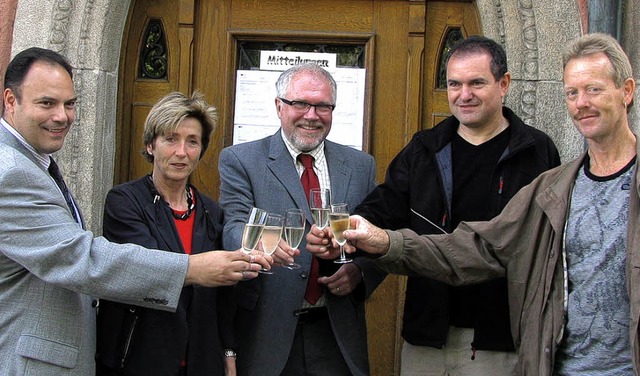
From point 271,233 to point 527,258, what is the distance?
94cm

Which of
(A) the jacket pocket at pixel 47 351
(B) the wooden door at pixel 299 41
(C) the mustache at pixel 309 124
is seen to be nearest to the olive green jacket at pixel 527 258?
(C) the mustache at pixel 309 124

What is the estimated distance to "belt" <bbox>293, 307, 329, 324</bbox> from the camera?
382 centimetres

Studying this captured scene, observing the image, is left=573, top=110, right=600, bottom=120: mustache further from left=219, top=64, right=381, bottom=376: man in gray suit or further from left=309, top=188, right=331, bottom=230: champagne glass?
left=219, top=64, right=381, bottom=376: man in gray suit

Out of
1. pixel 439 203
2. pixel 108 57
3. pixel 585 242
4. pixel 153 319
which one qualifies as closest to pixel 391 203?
pixel 439 203

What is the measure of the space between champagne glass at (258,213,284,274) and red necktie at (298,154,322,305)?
1.68 feet

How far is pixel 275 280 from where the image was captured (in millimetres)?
3826

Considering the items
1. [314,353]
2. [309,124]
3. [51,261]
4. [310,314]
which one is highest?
[309,124]

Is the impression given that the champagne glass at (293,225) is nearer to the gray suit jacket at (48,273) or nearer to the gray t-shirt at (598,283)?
the gray suit jacket at (48,273)

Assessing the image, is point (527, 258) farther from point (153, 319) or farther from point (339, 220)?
point (153, 319)

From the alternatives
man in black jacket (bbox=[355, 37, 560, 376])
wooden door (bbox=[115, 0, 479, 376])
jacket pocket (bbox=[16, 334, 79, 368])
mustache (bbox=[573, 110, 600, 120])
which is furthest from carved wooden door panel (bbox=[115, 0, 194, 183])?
mustache (bbox=[573, 110, 600, 120])

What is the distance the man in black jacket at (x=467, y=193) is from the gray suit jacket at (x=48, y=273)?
106 cm

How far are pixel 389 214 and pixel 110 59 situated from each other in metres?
1.82

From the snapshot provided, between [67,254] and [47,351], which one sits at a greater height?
[67,254]

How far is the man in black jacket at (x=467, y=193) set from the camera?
11.9 feet
